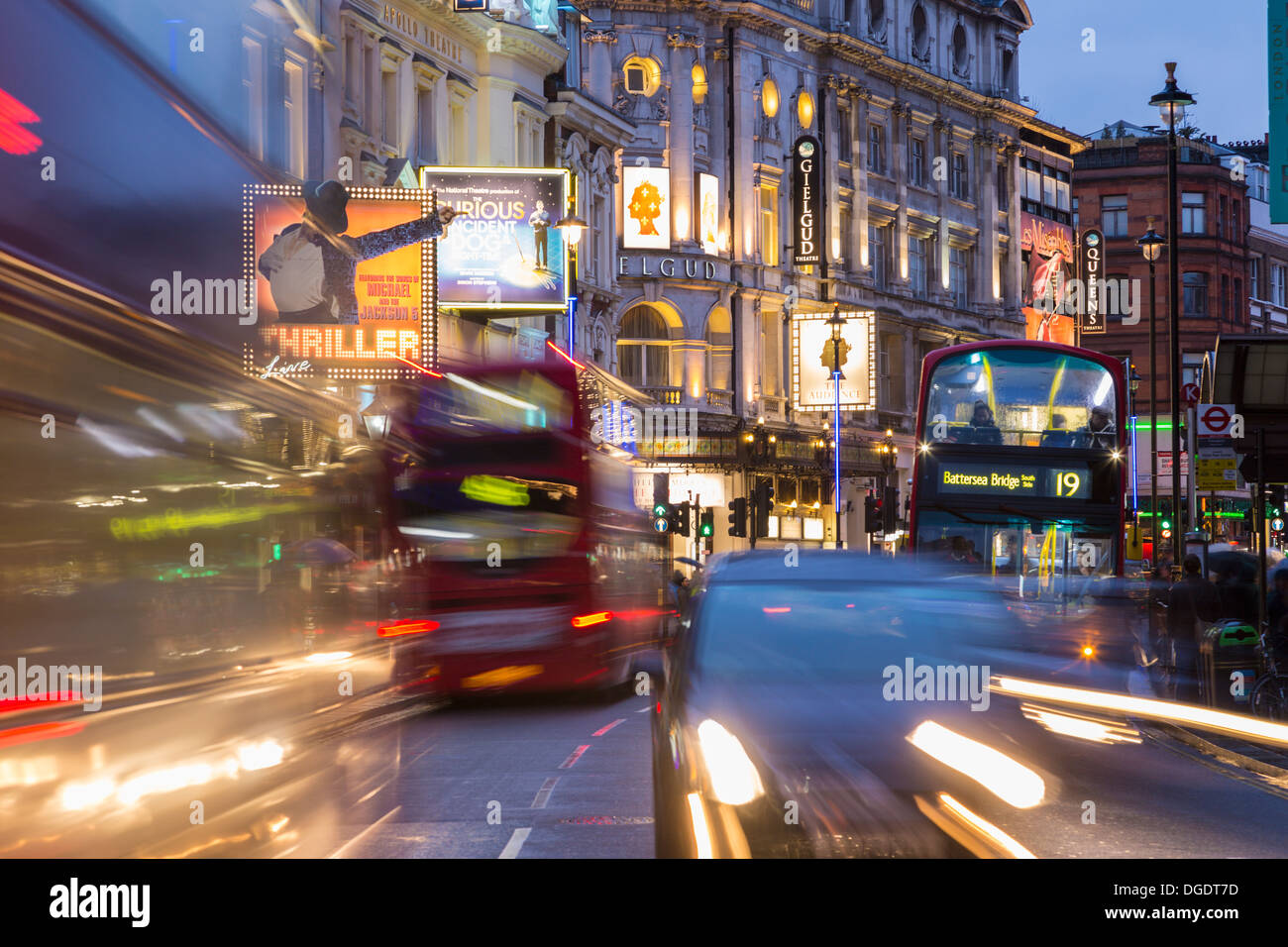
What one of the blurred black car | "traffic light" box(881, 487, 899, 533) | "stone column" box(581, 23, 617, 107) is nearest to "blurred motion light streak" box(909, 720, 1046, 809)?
the blurred black car

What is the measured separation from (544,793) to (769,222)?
55.6m

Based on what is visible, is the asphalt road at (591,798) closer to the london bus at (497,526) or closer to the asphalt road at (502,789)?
the asphalt road at (502,789)

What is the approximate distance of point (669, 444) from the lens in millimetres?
59781

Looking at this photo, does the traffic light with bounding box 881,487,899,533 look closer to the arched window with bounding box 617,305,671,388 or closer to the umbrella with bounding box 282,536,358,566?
the umbrella with bounding box 282,536,358,566

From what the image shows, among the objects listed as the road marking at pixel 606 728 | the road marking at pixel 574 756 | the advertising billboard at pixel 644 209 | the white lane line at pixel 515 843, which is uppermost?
the advertising billboard at pixel 644 209

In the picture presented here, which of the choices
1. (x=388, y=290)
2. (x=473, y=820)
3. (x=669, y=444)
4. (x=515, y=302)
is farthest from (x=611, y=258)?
(x=473, y=820)

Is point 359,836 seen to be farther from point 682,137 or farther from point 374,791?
point 682,137

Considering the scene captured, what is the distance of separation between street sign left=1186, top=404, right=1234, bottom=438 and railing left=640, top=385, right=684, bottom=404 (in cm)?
3981

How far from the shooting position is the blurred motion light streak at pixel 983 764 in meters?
7.02

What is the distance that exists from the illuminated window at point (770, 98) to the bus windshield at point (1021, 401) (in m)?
43.0

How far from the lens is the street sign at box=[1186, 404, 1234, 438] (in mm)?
20469

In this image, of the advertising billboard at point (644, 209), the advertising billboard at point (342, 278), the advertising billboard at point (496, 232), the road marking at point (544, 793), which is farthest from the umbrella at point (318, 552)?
the advertising billboard at point (644, 209)

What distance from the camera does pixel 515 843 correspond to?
32.8ft
